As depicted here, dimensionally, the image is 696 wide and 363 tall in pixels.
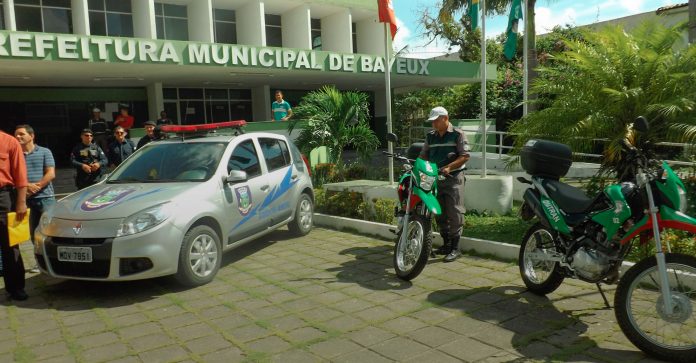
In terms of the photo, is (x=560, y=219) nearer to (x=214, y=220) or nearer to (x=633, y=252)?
(x=633, y=252)

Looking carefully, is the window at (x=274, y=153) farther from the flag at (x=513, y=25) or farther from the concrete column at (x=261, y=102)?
the concrete column at (x=261, y=102)

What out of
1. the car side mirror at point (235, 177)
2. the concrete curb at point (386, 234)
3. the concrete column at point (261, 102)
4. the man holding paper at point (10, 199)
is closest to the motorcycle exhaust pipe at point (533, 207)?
the concrete curb at point (386, 234)

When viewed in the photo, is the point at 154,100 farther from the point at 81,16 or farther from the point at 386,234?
the point at 386,234

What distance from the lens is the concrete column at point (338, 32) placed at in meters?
Answer: 22.8

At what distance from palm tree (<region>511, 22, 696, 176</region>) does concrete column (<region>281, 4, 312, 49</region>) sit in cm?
1572

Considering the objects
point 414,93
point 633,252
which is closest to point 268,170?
point 633,252

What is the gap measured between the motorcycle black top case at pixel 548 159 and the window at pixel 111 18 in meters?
17.7

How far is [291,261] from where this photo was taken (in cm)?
614

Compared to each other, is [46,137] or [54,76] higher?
[54,76]

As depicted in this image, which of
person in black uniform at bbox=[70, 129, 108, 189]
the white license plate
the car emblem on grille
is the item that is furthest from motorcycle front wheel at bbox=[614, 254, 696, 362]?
person in black uniform at bbox=[70, 129, 108, 189]

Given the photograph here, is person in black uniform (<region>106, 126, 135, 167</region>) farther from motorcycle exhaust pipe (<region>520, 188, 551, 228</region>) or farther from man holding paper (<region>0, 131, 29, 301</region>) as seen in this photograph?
motorcycle exhaust pipe (<region>520, 188, 551, 228</region>)

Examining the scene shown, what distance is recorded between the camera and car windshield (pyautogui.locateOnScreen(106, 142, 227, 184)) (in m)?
5.74

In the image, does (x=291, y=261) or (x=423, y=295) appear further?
(x=291, y=261)

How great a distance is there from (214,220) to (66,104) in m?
15.9
